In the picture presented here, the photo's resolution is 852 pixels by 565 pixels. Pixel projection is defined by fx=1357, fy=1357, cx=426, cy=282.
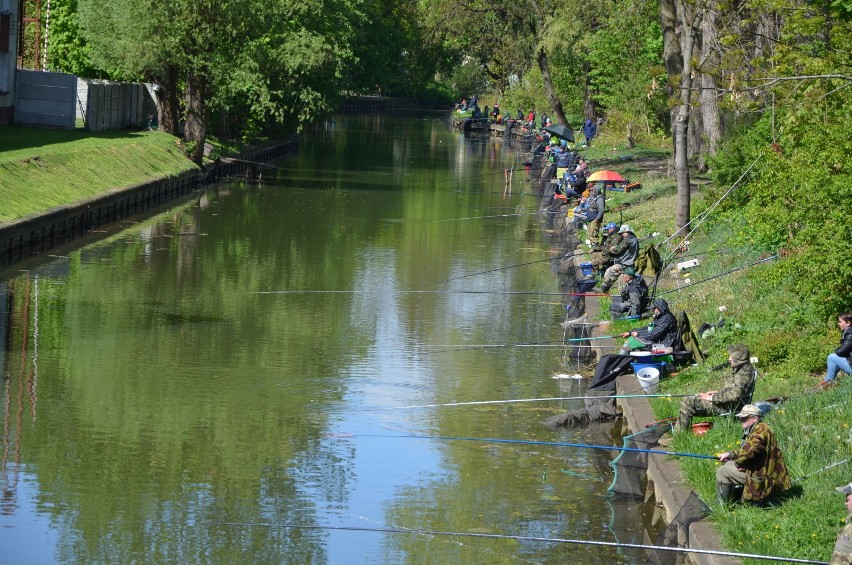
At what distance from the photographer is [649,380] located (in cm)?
1727

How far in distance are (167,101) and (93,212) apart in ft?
61.1

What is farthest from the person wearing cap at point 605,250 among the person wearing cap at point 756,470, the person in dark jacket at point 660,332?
the person wearing cap at point 756,470

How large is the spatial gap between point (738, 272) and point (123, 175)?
23.7 meters

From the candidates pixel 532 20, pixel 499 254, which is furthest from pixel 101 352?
pixel 532 20

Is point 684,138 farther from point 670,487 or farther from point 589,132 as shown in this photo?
point 589,132

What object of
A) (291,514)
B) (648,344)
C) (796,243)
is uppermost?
(796,243)

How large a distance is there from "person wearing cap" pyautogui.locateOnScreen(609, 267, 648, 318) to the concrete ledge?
3695 millimetres

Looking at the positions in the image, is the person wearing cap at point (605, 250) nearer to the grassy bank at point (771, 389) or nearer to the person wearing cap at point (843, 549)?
the grassy bank at point (771, 389)

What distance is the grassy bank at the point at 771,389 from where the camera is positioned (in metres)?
11.4

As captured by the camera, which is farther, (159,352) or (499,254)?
(499,254)

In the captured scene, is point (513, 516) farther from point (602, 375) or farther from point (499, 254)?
point (499, 254)

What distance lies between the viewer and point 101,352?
68.5 ft

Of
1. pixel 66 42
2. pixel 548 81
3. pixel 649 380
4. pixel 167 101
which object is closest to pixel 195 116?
pixel 167 101

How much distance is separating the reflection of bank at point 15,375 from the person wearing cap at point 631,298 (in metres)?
9.16
